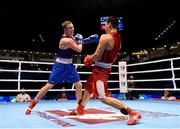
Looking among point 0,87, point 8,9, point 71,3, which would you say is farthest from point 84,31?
point 0,87

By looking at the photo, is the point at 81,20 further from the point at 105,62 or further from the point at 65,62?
the point at 105,62

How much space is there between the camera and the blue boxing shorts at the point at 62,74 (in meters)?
3.22

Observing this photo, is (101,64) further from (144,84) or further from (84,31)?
(84,31)

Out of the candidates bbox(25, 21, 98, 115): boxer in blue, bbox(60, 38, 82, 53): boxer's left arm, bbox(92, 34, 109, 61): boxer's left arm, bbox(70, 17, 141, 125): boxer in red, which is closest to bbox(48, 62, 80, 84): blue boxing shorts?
bbox(25, 21, 98, 115): boxer in blue

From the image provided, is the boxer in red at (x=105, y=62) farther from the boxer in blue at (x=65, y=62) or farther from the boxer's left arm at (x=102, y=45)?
the boxer in blue at (x=65, y=62)

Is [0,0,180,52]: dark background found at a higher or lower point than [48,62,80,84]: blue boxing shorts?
higher

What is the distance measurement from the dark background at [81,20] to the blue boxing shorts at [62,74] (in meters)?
7.62

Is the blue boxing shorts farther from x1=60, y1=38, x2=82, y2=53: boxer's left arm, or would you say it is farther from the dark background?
the dark background

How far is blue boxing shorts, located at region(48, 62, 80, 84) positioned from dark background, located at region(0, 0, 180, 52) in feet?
25.0

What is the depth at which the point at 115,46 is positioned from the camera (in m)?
2.50

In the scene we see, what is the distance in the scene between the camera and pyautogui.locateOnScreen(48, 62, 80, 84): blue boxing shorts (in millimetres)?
3221

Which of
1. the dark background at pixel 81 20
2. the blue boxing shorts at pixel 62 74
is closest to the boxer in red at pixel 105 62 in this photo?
the blue boxing shorts at pixel 62 74

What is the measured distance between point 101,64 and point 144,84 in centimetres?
922

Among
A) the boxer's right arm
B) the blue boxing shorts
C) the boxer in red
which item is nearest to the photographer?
the boxer in red
